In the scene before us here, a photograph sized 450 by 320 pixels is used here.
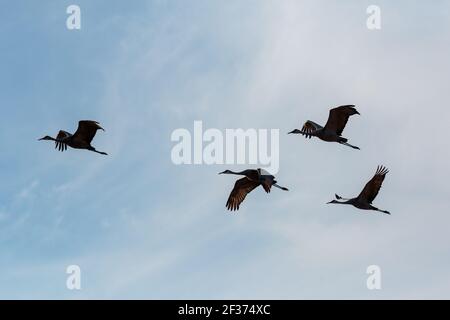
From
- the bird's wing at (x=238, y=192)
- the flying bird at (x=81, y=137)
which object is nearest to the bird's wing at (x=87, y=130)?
the flying bird at (x=81, y=137)

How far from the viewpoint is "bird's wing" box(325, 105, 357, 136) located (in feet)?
107

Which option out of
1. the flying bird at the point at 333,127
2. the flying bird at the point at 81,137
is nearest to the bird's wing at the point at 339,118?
the flying bird at the point at 333,127

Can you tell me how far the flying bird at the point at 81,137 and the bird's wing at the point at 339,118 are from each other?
30.2 ft

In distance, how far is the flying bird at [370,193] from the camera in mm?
31625

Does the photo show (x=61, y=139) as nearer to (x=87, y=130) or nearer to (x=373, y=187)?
(x=87, y=130)

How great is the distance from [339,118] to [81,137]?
34.8 feet

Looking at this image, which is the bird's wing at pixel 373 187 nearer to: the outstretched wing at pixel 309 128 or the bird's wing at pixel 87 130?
the outstretched wing at pixel 309 128

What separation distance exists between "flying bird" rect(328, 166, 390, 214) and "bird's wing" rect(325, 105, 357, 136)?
103 inches

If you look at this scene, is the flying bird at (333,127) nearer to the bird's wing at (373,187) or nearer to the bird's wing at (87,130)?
the bird's wing at (373,187)

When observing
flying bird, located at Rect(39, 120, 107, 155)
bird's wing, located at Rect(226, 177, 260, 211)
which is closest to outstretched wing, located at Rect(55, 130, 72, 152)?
flying bird, located at Rect(39, 120, 107, 155)

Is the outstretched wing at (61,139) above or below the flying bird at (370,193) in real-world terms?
above

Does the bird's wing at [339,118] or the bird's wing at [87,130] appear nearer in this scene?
the bird's wing at [339,118]

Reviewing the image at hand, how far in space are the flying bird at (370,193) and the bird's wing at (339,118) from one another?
8.54 feet

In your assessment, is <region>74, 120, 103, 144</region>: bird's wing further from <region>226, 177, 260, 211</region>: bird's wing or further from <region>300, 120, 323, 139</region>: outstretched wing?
<region>300, 120, 323, 139</region>: outstretched wing
